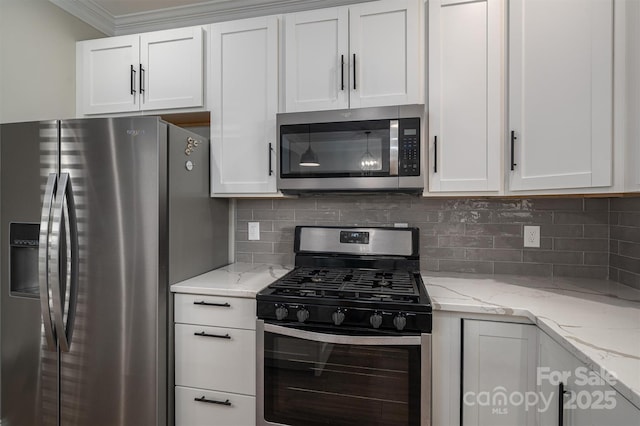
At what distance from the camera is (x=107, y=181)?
1.66 m

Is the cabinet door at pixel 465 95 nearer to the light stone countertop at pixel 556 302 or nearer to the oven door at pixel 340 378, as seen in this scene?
the light stone countertop at pixel 556 302

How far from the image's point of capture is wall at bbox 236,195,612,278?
188cm

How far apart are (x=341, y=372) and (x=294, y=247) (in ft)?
A: 2.92

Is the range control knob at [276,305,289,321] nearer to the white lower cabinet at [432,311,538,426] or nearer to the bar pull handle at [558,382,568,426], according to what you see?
the white lower cabinet at [432,311,538,426]

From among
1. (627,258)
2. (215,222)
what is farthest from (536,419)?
(215,222)

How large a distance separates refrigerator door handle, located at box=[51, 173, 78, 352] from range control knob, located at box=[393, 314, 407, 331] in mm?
1591

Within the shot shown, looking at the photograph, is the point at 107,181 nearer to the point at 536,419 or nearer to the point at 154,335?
the point at 154,335

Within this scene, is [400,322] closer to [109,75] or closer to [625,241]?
[625,241]

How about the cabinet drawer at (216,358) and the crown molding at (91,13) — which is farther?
the crown molding at (91,13)

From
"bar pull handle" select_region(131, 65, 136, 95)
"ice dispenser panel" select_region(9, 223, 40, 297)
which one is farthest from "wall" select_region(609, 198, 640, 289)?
"ice dispenser panel" select_region(9, 223, 40, 297)

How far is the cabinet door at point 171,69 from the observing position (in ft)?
6.78

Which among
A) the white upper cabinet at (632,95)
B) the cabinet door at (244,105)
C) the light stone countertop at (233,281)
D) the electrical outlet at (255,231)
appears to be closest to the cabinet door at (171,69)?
the cabinet door at (244,105)

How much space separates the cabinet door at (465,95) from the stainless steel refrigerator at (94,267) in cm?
141

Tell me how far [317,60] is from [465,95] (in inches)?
32.8
